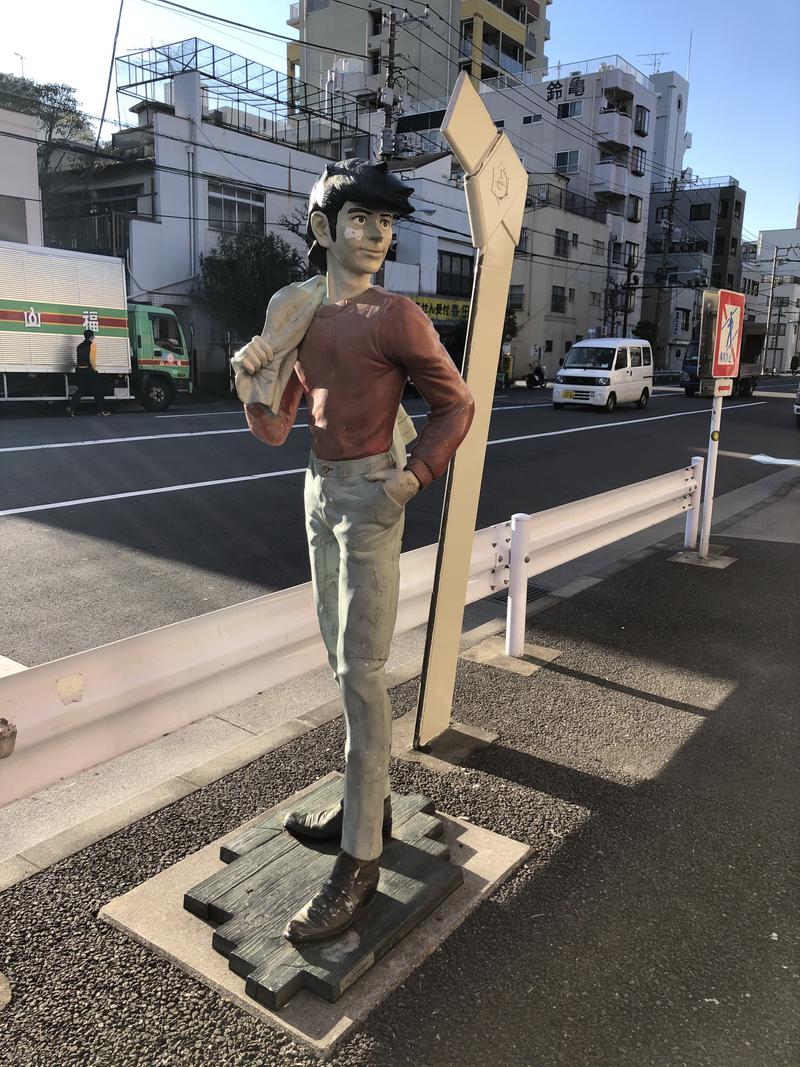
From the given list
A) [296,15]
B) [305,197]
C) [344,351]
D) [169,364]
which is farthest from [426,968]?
[296,15]

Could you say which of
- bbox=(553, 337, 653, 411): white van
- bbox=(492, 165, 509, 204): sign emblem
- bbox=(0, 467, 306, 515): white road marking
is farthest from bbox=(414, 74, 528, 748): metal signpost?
bbox=(553, 337, 653, 411): white van

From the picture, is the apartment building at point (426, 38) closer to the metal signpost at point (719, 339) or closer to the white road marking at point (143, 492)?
the white road marking at point (143, 492)

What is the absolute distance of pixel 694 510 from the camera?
23.6 feet

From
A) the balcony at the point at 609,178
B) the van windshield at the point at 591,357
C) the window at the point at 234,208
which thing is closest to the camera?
the van windshield at the point at 591,357

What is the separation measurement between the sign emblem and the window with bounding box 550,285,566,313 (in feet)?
154

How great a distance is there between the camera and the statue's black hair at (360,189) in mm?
2234

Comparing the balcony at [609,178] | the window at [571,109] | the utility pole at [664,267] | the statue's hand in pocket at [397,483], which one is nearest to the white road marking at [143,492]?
the statue's hand in pocket at [397,483]

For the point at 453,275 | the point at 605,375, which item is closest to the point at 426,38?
the point at 453,275

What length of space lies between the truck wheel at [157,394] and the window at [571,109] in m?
42.4

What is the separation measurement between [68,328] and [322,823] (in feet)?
63.9

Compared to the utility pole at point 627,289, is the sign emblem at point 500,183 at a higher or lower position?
lower

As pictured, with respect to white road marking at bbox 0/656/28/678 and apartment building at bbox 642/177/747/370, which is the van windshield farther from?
apartment building at bbox 642/177/747/370

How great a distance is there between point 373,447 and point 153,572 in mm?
4641

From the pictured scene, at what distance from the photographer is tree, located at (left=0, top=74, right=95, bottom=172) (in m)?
31.1
